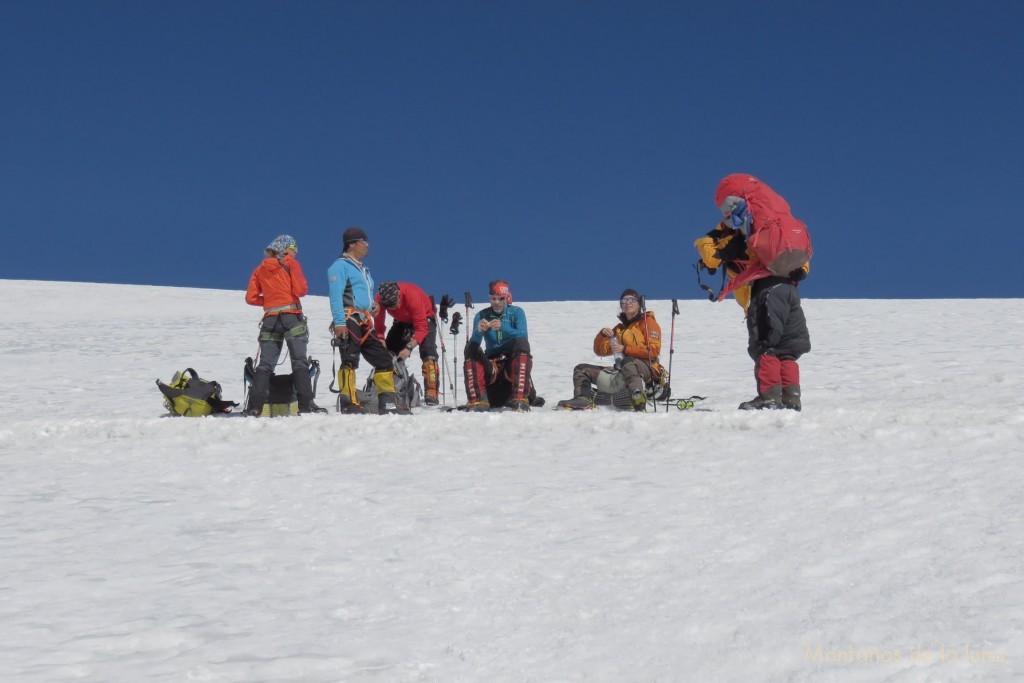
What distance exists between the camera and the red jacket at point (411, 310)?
10516mm

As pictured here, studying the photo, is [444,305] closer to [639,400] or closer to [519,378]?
[519,378]

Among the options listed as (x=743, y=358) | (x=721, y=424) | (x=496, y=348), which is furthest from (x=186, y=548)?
(x=743, y=358)

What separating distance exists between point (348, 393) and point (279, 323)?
3.25 ft

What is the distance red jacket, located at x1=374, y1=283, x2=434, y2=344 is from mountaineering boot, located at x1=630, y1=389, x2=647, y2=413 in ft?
7.76

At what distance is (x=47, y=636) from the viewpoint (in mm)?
3600

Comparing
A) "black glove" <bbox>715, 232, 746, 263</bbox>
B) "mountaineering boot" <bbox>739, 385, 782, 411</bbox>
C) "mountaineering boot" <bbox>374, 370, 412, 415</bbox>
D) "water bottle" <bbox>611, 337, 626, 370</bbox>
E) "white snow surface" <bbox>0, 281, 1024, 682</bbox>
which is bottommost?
"white snow surface" <bbox>0, 281, 1024, 682</bbox>

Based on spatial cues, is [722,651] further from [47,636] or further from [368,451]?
[368,451]

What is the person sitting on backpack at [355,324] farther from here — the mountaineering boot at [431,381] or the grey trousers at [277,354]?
the mountaineering boot at [431,381]

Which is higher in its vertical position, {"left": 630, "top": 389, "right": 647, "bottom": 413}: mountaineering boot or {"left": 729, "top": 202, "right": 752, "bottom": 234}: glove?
{"left": 729, "top": 202, "right": 752, "bottom": 234}: glove

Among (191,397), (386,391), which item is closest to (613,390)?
(386,391)

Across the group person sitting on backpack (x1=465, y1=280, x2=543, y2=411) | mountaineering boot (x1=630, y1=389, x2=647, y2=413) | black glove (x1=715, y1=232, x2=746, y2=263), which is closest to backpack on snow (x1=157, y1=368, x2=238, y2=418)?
person sitting on backpack (x1=465, y1=280, x2=543, y2=411)

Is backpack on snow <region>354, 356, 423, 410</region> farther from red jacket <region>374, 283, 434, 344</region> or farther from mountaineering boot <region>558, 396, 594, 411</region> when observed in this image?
mountaineering boot <region>558, 396, 594, 411</region>

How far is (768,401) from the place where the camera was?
7918 millimetres

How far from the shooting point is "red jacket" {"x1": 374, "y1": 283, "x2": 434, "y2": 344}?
10.5m
